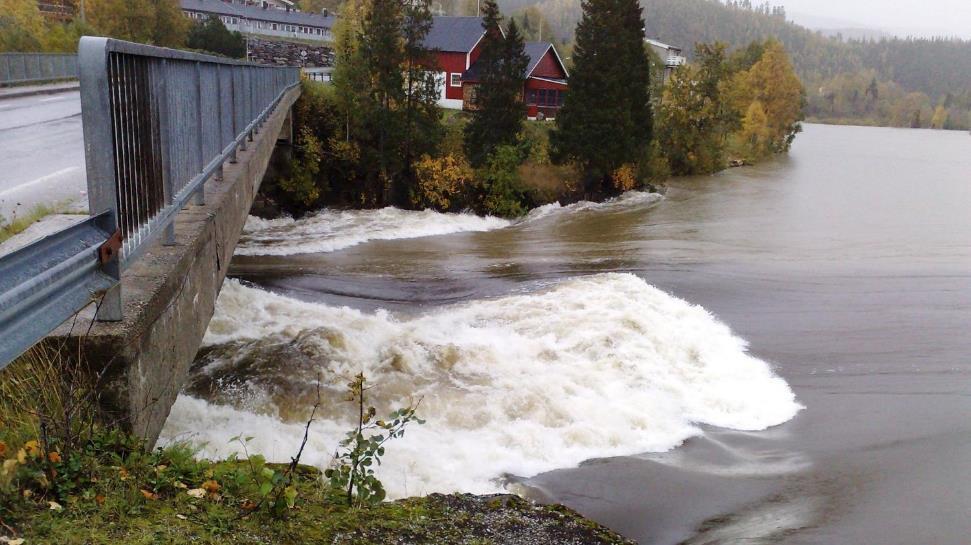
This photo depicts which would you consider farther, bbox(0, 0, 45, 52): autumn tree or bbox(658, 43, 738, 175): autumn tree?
bbox(658, 43, 738, 175): autumn tree

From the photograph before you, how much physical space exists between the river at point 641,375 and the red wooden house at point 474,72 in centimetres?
3009

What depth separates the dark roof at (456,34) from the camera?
53.1m

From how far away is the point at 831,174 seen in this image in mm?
49969

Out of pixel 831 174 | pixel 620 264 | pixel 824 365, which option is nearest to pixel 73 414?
pixel 824 365

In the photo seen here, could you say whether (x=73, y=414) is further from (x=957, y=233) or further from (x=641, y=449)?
(x=957, y=233)

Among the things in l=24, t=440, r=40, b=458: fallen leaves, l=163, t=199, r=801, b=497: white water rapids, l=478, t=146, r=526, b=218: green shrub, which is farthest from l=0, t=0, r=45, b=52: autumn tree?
l=24, t=440, r=40, b=458: fallen leaves

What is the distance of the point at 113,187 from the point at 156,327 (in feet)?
3.30

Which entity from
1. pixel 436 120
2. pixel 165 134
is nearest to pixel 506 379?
pixel 165 134

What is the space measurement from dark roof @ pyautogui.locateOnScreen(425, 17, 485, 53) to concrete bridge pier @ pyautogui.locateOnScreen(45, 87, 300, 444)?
4772cm

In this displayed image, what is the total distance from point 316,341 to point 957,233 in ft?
83.3

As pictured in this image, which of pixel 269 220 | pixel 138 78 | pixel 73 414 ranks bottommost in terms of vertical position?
pixel 269 220

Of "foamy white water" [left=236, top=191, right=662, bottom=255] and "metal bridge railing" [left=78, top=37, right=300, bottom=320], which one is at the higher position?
"metal bridge railing" [left=78, top=37, right=300, bottom=320]

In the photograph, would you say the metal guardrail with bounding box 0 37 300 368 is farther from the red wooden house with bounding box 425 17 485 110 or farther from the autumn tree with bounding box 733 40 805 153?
the autumn tree with bounding box 733 40 805 153

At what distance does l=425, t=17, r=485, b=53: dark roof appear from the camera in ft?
174
